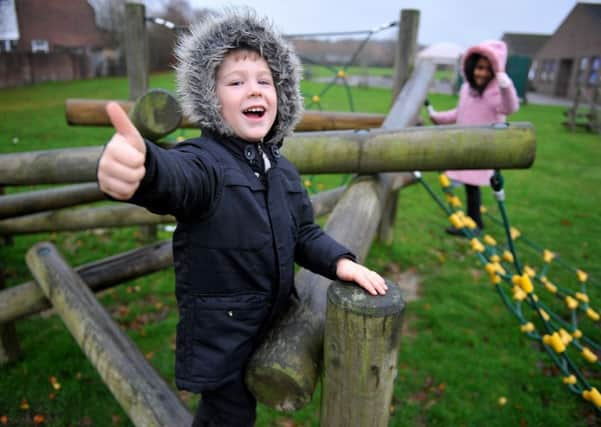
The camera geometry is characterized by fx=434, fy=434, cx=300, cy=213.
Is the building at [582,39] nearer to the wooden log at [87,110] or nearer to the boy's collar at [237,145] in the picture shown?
the boy's collar at [237,145]

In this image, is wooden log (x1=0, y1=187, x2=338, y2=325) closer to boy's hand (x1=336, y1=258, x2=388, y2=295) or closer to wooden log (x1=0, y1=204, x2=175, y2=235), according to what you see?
wooden log (x1=0, y1=204, x2=175, y2=235)

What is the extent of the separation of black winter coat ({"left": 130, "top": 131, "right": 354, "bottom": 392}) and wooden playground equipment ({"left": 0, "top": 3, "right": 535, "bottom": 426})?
3.5 inches

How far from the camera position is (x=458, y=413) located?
2.80 m

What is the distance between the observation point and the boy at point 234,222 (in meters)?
1.16

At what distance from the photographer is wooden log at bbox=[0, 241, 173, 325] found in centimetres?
259

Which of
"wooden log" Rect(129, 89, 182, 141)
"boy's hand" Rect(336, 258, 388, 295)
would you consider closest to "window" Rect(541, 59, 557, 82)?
"wooden log" Rect(129, 89, 182, 141)

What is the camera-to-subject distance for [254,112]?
130cm

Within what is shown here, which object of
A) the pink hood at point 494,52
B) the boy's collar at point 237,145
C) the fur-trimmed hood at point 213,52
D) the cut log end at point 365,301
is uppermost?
the pink hood at point 494,52

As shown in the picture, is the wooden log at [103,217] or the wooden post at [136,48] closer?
the wooden log at [103,217]

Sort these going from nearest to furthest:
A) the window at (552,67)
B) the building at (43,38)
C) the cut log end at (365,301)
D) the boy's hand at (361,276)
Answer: the cut log end at (365,301) < the boy's hand at (361,276) < the building at (43,38) < the window at (552,67)

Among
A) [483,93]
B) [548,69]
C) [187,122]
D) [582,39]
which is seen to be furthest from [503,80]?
[548,69]

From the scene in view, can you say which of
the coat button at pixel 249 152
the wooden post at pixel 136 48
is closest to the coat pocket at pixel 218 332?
the coat button at pixel 249 152

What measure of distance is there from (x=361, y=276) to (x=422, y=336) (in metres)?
2.64

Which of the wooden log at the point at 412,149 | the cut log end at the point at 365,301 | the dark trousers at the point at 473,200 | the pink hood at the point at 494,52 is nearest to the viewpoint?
the cut log end at the point at 365,301
